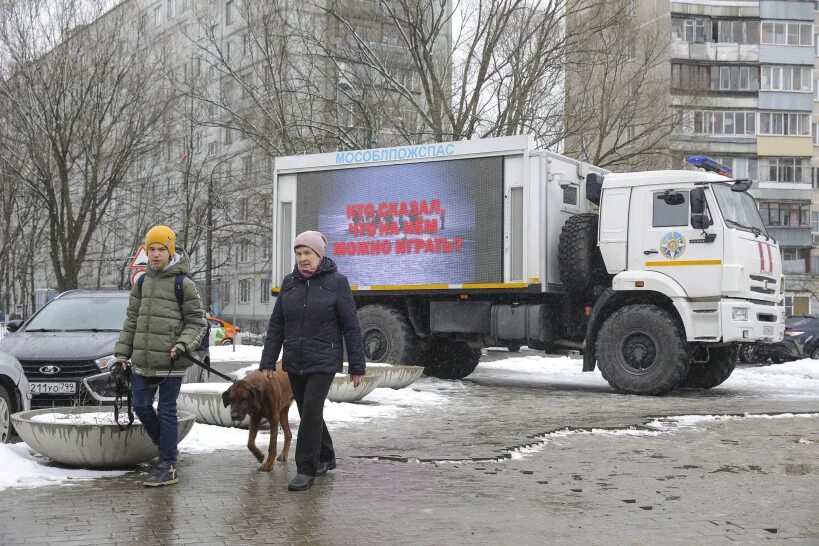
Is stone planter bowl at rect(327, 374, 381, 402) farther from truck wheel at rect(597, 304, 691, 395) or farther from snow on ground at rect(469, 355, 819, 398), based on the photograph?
snow on ground at rect(469, 355, 819, 398)

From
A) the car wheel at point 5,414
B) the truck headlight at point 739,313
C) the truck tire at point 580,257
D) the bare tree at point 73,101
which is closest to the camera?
the car wheel at point 5,414

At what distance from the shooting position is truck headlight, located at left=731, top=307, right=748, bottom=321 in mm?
14859

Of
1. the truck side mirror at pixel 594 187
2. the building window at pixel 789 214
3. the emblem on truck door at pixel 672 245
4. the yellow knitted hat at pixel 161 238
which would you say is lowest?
the yellow knitted hat at pixel 161 238

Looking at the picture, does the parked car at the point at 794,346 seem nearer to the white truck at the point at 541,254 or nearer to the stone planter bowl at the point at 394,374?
the white truck at the point at 541,254

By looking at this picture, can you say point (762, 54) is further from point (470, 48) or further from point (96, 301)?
point (96, 301)

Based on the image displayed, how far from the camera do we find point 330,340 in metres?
7.62

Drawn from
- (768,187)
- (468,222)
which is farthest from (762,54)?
(468,222)

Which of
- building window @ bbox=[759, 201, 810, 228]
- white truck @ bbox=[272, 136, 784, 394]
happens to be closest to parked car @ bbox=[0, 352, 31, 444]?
white truck @ bbox=[272, 136, 784, 394]

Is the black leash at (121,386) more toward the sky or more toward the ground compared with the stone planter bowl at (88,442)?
more toward the sky

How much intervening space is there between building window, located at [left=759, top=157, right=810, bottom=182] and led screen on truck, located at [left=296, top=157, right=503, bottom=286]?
44.5 metres

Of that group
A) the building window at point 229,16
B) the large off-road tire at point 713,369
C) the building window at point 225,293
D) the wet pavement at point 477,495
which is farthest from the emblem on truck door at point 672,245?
the building window at point 225,293

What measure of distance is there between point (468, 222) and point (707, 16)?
45.4 meters

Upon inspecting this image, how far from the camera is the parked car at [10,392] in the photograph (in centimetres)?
940

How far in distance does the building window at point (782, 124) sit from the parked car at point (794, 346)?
32.5 metres
